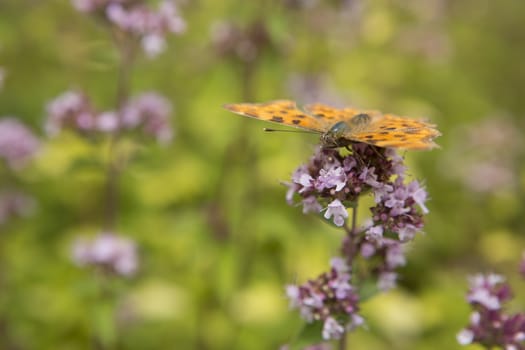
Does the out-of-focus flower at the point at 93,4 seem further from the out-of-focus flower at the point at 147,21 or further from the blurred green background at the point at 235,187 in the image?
the blurred green background at the point at 235,187

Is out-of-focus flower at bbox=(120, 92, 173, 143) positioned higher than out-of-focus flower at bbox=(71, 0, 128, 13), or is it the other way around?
out-of-focus flower at bbox=(71, 0, 128, 13)

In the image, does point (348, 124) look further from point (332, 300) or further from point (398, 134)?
point (332, 300)

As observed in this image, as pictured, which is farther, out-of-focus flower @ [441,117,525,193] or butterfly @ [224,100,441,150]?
out-of-focus flower @ [441,117,525,193]

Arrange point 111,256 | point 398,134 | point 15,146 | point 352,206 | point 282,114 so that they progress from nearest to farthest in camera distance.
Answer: point 398,134 → point 352,206 → point 282,114 → point 111,256 → point 15,146

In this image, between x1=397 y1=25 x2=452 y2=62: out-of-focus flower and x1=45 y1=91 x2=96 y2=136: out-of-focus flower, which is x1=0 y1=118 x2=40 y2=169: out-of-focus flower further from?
x1=397 y1=25 x2=452 y2=62: out-of-focus flower

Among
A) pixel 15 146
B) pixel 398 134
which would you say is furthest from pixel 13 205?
pixel 398 134

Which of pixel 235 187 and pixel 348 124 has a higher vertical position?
pixel 348 124

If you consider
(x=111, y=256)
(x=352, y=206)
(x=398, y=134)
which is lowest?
(x=111, y=256)

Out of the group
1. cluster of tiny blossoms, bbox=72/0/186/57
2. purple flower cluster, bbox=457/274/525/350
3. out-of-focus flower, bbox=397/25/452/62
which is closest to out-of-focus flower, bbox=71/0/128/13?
cluster of tiny blossoms, bbox=72/0/186/57
